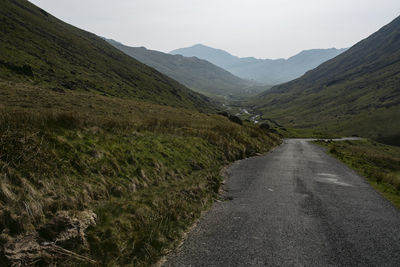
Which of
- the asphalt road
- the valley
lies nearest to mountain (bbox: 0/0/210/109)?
the valley

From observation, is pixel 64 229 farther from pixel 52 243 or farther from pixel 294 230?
pixel 294 230

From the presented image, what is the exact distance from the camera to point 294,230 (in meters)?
7.58

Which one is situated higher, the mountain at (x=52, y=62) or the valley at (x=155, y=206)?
the mountain at (x=52, y=62)

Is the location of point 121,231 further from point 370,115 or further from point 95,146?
point 370,115

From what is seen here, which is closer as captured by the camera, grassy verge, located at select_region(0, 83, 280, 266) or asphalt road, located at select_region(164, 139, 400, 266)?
grassy verge, located at select_region(0, 83, 280, 266)

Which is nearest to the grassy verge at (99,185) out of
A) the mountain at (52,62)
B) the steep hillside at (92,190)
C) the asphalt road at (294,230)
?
the steep hillside at (92,190)

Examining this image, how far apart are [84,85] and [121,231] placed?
278 ft

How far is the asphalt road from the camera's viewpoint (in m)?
6.05

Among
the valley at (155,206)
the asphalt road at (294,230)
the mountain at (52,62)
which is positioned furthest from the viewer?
the mountain at (52,62)

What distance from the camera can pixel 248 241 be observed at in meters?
6.80

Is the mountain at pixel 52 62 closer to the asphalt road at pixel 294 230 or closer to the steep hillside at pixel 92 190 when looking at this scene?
the steep hillside at pixel 92 190

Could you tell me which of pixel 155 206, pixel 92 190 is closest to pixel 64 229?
pixel 92 190

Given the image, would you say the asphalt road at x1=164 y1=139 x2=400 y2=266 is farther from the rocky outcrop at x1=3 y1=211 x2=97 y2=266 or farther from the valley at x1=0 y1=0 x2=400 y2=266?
the rocky outcrop at x1=3 y1=211 x2=97 y2=266

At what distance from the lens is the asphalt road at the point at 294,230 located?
6.05 metres
